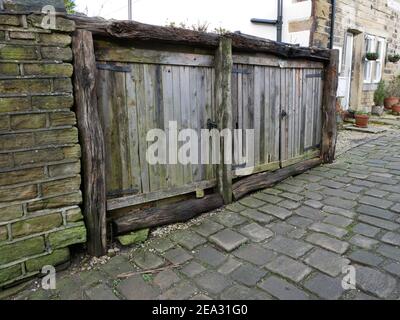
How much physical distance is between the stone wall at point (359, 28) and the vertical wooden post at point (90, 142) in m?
5.70

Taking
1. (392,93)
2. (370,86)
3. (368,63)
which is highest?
(368,63)

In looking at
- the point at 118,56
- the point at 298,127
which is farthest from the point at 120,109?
the point at 298,127

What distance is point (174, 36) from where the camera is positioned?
2.71 metres

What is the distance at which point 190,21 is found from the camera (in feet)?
26.1

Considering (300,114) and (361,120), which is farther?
(361,120)

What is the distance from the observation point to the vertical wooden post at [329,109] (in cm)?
468

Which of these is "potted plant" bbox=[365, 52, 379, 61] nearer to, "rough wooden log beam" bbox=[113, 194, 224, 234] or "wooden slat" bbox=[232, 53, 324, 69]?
"wooden slat" bbox=[232, 53, 324, 69]

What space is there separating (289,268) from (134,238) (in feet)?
4.08

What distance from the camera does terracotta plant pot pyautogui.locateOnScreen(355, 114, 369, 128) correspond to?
7.61 meters

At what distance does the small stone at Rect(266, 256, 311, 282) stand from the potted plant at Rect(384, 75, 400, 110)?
9.73 meters

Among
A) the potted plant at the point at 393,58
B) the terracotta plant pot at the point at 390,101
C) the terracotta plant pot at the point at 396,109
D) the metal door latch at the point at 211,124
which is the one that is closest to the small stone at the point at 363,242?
the metal door latch at the point at 211,124

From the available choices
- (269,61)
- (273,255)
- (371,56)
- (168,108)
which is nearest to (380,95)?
(371,56)

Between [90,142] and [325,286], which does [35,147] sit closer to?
[90,142]

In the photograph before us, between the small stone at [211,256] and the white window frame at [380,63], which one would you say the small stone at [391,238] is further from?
the white window frame at [380,63]
